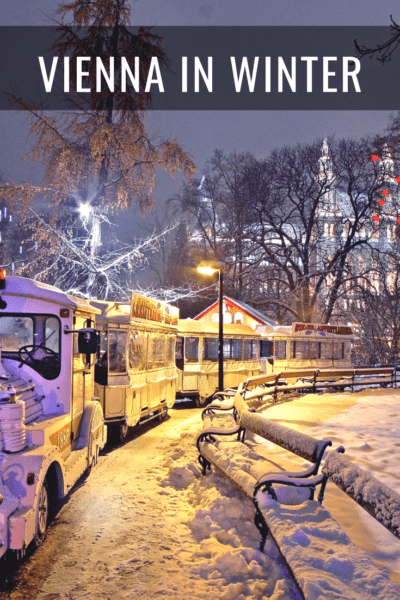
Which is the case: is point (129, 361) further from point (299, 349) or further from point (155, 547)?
point (299, 349)

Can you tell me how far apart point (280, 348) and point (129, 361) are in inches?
558

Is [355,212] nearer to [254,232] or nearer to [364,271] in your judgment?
[364,271]

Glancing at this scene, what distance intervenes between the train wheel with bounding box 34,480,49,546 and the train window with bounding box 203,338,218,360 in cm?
1343

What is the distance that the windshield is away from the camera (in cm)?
638

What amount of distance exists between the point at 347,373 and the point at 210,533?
623 inches

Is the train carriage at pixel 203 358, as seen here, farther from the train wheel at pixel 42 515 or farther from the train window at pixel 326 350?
the train wheel at pixel 42 515

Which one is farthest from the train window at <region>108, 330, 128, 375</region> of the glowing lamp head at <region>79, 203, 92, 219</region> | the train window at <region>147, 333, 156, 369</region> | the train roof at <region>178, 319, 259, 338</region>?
the glowing lamp head at <region>79, 203, 92, 219</region>

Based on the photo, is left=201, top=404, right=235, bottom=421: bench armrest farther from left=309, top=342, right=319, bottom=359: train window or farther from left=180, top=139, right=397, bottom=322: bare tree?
left=180, top=139, right=397, bottom=322: bare tree

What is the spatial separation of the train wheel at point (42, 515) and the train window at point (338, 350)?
2336 cm

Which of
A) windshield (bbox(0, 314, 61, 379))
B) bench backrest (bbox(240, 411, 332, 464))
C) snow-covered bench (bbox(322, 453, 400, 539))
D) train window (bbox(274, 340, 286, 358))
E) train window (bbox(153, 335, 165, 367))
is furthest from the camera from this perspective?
train window (bbox(274, 340, 286, 358))

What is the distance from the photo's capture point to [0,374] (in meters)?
5.43

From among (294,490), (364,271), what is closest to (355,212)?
(364,271)

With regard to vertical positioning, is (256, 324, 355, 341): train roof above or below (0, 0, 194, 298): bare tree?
below

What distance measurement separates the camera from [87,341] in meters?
6.55
